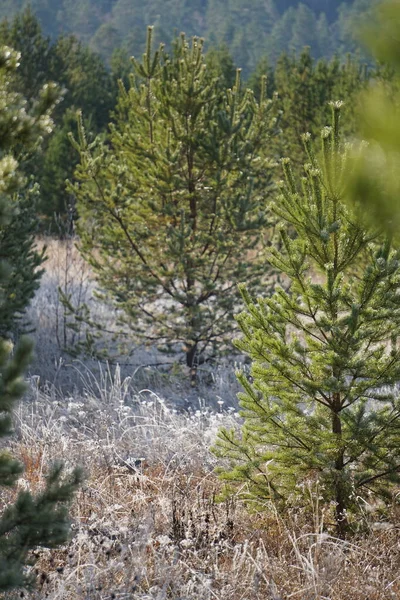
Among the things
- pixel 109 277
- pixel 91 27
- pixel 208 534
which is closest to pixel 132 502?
pixel 208 534

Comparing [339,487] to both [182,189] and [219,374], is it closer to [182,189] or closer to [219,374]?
[219,374]

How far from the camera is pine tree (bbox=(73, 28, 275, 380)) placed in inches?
243

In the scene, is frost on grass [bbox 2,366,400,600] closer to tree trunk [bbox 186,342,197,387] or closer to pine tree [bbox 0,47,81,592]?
pine tree [bbox 0,47,81,592]

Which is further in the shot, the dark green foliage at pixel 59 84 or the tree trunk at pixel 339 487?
the dark green foliage at pixel 59 84

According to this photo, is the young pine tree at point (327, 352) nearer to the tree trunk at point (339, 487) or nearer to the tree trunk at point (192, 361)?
the tree trunk at point (339, 487)

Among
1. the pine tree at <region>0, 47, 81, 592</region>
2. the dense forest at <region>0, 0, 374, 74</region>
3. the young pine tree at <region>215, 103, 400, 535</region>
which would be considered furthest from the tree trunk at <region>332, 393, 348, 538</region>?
the dense forest at <region>0, 0, 374, 74</region>

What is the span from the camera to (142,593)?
8.96 ft

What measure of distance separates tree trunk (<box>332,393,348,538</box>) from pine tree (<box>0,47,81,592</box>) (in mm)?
1699

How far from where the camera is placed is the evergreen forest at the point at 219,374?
188cm

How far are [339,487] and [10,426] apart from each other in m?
2.05

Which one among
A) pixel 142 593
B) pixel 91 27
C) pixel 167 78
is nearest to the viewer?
pixel 142 593

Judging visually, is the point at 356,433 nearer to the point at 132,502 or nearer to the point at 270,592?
the point at 270,592

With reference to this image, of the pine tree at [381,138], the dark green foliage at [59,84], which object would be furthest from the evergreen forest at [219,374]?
the dark green foliage at [59,84]

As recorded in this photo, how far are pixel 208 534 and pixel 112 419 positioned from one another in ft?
7.65
